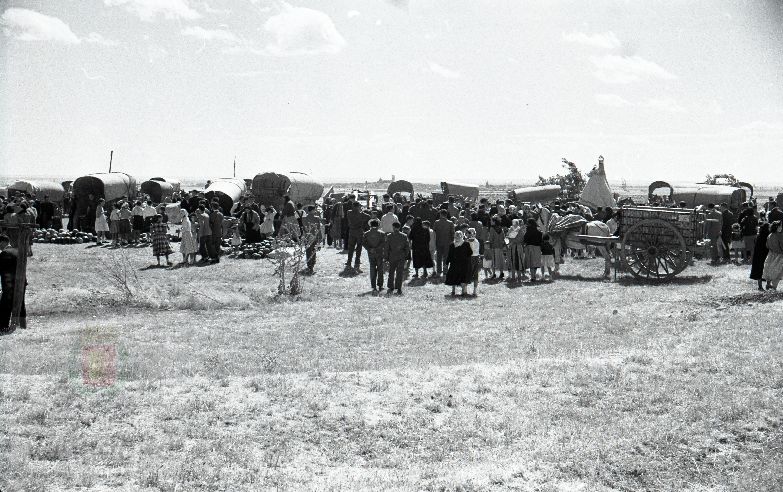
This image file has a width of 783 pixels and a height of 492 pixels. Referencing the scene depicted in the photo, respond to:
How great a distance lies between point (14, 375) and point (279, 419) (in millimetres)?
3136

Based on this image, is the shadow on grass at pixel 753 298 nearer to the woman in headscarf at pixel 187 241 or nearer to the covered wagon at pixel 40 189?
the woman in headscarf at pixel 187 241

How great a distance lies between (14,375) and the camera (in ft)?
26.9

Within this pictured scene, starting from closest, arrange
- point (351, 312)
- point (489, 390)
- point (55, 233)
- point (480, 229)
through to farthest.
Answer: point (489, 390) → point (351, 312) → point (480, 229) → point (55, 233)

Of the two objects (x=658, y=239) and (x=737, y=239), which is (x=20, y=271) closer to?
(x=658, y=239)

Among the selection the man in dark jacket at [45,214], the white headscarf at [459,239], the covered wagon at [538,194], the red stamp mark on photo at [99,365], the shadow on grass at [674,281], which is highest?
the covered wagon at [538,194]

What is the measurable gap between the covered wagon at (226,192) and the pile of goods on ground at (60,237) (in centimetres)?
620

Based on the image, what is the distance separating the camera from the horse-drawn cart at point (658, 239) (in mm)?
15727

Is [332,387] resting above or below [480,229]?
below

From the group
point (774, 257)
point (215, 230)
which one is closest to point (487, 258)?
point (774, 257)

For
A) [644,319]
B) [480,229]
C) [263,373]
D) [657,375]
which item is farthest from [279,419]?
[480,229]

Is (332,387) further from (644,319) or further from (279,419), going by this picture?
(644,319)

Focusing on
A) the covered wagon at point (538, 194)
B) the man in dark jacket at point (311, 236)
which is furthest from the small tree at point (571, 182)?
the man in dark jacket at point (311, 236)

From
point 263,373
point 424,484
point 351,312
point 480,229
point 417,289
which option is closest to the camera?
point 424,484

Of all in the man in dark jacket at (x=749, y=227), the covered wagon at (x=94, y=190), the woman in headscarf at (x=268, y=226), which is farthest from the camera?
the covered wagon at (x=94, y=190)
